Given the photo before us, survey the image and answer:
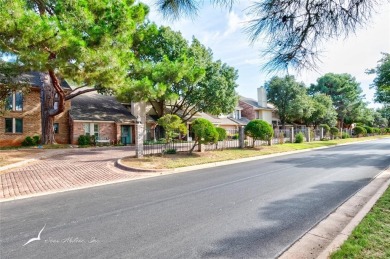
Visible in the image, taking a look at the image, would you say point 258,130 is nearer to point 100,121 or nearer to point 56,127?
point 100,121

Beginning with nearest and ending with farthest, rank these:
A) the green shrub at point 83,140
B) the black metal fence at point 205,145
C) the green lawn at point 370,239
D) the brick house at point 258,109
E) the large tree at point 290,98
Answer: the green lawn at point 370,239 → the black metal fence at point 205,145 → the green shrub at point 83,140 → the large tree at point 290,98 → the brick house at point 258,109

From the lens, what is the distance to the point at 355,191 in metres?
7.16

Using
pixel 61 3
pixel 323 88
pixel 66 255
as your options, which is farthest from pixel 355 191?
pixel 323 88

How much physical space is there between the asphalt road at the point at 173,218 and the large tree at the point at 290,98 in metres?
31.7

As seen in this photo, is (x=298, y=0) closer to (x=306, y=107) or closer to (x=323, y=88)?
(x=306, y=107)

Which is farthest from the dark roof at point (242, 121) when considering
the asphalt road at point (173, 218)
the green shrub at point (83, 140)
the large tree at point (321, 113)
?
the asphalt road at point (173, 218)

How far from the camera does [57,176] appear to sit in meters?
10.0

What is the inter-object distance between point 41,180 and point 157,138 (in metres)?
20.9

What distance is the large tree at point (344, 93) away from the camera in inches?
2051

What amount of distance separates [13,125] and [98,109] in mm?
7624

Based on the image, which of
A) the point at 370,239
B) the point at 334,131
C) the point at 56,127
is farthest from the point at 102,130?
the point at 334,131

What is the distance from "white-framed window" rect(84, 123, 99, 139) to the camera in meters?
24.2

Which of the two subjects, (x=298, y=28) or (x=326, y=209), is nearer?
(x=298, y=28)

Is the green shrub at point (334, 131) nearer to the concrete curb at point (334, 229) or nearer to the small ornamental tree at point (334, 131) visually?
the small ornamental tree at point (334, 131)
